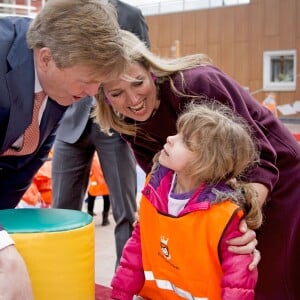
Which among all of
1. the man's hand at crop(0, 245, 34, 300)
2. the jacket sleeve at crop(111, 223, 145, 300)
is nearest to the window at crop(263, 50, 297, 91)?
the jacket sleeve at crop(111, 223, 145, 300)

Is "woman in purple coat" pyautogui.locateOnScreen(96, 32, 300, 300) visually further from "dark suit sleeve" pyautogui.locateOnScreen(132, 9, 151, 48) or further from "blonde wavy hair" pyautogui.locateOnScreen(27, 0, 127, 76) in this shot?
"dark suit sleeve" pyautogui.locateOnScreen(132, 9, 151, 48)

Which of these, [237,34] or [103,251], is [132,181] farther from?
[237,34]

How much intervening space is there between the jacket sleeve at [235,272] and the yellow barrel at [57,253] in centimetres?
33

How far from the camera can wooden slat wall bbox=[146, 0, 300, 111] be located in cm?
1280

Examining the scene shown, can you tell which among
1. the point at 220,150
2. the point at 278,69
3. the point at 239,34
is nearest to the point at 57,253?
the point at 220,150

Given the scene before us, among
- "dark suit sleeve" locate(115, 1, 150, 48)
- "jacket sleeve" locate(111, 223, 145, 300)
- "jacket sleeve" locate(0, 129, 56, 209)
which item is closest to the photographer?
"jacket sleeve" locate(111, 223, 145, 300)

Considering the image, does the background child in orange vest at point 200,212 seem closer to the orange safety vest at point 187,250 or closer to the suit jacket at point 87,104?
the orange safety vest at point 187,250

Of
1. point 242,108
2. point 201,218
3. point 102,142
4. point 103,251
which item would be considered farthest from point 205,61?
point 103,251

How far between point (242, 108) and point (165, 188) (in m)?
0.29

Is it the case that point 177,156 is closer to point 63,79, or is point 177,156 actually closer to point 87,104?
point 63,79

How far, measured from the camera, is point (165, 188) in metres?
1.27

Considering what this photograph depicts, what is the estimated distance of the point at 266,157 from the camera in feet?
4.41

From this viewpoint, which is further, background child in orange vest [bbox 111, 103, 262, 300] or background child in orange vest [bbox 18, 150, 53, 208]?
background child in orange vest [bbox 18, 150, 53, 208]

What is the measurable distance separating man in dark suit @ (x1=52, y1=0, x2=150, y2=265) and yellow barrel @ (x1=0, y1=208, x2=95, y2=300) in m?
0.89
